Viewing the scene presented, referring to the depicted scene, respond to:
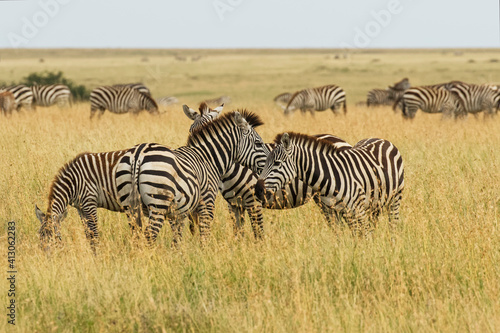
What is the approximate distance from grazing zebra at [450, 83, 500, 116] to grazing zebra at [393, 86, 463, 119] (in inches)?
16.2

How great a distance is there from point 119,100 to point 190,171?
43.9 feet

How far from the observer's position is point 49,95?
850 inches

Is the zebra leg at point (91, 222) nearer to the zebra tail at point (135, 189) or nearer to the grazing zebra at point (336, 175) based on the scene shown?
the zebra tail at point (135, 189)

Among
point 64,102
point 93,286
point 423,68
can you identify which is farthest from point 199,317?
point 423,68

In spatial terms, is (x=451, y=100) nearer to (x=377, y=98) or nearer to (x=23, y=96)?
(x=377, y=98)

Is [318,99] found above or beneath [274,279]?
above

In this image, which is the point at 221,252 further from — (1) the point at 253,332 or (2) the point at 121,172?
(1) the point at 253,332

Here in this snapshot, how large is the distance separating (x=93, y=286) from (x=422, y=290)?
2567mm

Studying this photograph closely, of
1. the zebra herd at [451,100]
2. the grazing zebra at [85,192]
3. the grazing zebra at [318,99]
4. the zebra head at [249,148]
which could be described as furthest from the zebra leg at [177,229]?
the grazing zebra at [318,99]

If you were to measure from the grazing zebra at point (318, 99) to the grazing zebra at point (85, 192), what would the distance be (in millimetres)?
15147

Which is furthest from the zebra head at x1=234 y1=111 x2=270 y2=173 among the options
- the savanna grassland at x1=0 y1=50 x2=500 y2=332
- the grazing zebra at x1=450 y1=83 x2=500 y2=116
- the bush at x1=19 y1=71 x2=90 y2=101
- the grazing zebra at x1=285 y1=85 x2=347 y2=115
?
the bush at x1=19 y1=71 x2=90 y2=101


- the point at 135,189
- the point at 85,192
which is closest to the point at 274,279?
the point at 135,189

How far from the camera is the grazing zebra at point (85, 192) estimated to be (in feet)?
19.4

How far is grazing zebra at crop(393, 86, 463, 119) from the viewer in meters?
18.0
